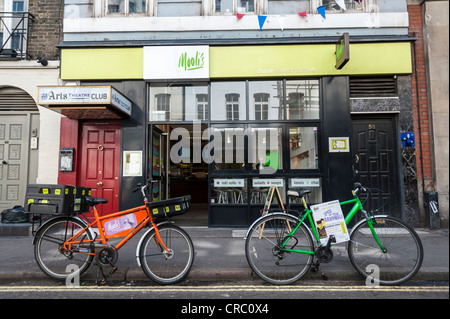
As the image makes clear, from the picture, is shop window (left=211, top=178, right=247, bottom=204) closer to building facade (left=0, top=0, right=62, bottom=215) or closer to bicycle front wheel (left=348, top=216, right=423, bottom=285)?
bicycle front wheel (left=348, top=216, right=423, bottom=285)

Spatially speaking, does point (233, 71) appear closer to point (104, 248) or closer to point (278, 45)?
point (278, 45)

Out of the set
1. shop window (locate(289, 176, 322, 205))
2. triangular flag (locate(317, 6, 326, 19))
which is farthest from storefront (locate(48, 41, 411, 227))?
triangular flag (locate(317, 6, 326, 19))

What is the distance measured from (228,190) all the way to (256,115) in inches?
81.9

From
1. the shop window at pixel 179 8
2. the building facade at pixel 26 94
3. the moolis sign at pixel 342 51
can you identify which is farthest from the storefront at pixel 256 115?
the shop window at pixel 179 8

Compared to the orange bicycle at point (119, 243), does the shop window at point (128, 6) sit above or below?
above

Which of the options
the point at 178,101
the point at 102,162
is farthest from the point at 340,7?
the point at 102,162

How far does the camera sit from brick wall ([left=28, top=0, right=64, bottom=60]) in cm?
793

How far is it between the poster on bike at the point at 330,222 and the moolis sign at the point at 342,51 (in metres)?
4.03

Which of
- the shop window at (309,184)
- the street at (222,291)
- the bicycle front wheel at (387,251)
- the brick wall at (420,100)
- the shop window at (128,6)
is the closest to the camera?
the street at (222,291)

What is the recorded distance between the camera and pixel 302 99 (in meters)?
7.69

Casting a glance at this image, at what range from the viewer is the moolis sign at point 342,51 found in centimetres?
659

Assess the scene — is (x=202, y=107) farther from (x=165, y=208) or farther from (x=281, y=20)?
(x=165, y=208)

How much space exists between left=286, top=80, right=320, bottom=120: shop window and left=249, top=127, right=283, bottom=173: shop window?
0.63m

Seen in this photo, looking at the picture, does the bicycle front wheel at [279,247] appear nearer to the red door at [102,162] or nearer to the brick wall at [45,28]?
the red door at [102,162]
